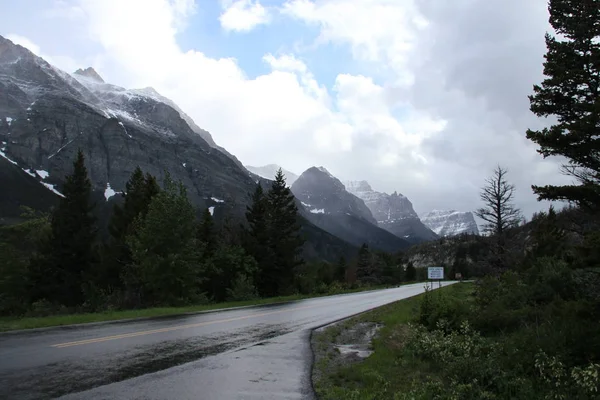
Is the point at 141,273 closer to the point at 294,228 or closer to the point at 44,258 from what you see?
the point at 44,258

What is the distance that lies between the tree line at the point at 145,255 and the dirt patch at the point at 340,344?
13.0 meters

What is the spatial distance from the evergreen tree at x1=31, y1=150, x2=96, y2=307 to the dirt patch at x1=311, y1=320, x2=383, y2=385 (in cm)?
2769

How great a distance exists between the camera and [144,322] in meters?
14.9

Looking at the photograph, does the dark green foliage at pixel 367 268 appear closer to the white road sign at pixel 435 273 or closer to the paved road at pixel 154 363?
the white road sign at pixel 435 273

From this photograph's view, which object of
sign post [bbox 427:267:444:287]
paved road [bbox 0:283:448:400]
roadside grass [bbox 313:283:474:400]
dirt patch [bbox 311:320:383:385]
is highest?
sign post [bbox 427:267:444:287]

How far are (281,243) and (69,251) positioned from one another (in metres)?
19.6

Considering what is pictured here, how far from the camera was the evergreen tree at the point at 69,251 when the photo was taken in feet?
123

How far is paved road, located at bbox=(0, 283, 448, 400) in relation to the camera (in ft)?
21.2

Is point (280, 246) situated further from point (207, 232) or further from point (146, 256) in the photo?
point (146, 256)

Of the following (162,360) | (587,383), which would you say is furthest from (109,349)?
(587,383)

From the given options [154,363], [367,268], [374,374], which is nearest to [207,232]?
[154,363]

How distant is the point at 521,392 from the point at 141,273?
24.1 m

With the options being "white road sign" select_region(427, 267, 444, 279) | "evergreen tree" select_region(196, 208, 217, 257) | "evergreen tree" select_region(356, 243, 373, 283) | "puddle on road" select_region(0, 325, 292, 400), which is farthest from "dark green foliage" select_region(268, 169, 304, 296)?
"evergreen tree" select_region(356, 243, 373, 283)

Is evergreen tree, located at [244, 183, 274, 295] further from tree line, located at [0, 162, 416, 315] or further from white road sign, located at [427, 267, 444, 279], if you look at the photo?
white road sign, located at [427, 267, 444, 279]
